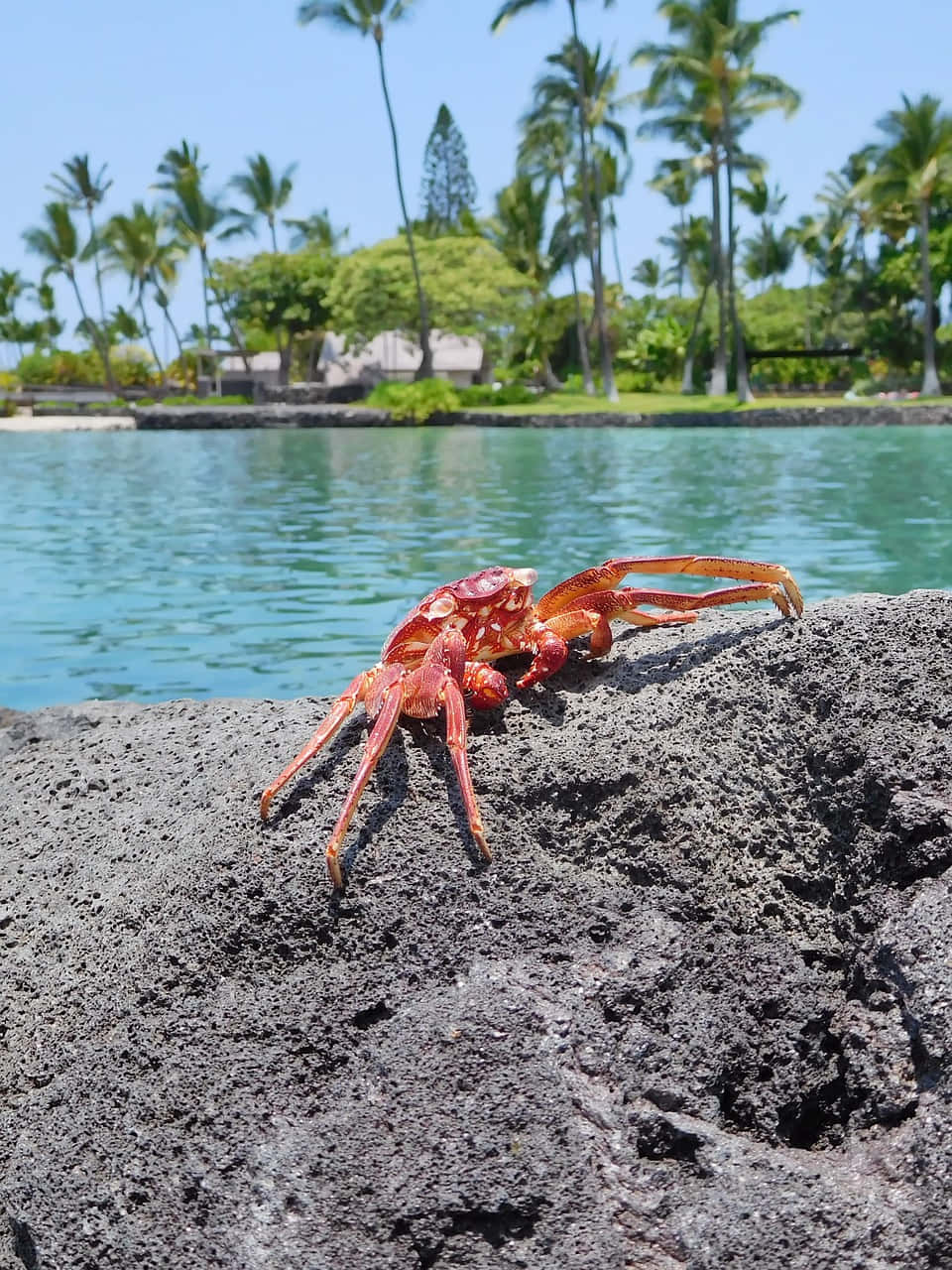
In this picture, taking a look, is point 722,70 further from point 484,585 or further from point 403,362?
point 484,585

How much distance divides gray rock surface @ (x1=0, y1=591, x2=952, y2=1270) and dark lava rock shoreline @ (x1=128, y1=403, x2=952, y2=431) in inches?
1510

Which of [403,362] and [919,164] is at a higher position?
[919,164]

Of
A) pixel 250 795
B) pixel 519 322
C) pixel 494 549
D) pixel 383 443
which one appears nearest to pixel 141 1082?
pixel 250 795

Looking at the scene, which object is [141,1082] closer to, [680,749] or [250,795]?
[250,795]

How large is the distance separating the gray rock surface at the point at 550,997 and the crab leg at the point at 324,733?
0.06 metres

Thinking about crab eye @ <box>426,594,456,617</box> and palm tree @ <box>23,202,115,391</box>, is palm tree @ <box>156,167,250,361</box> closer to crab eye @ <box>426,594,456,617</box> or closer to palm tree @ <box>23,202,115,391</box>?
palm tree @ <box>23,202,115,391</box>

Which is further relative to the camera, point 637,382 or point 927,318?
point 637,382

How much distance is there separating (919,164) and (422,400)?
1976 centimetres

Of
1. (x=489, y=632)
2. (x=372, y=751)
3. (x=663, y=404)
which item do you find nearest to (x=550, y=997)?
(x=372, y=751)

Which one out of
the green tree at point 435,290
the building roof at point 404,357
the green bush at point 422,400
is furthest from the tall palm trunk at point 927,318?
the building roof at point 404,357

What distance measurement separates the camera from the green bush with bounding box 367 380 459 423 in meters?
45.8

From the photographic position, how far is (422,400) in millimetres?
45750

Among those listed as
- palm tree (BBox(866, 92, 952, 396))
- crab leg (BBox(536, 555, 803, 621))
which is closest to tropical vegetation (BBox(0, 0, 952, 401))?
palm tree (BBox(866, 92, 952, 396))

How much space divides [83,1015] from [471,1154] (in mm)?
994
